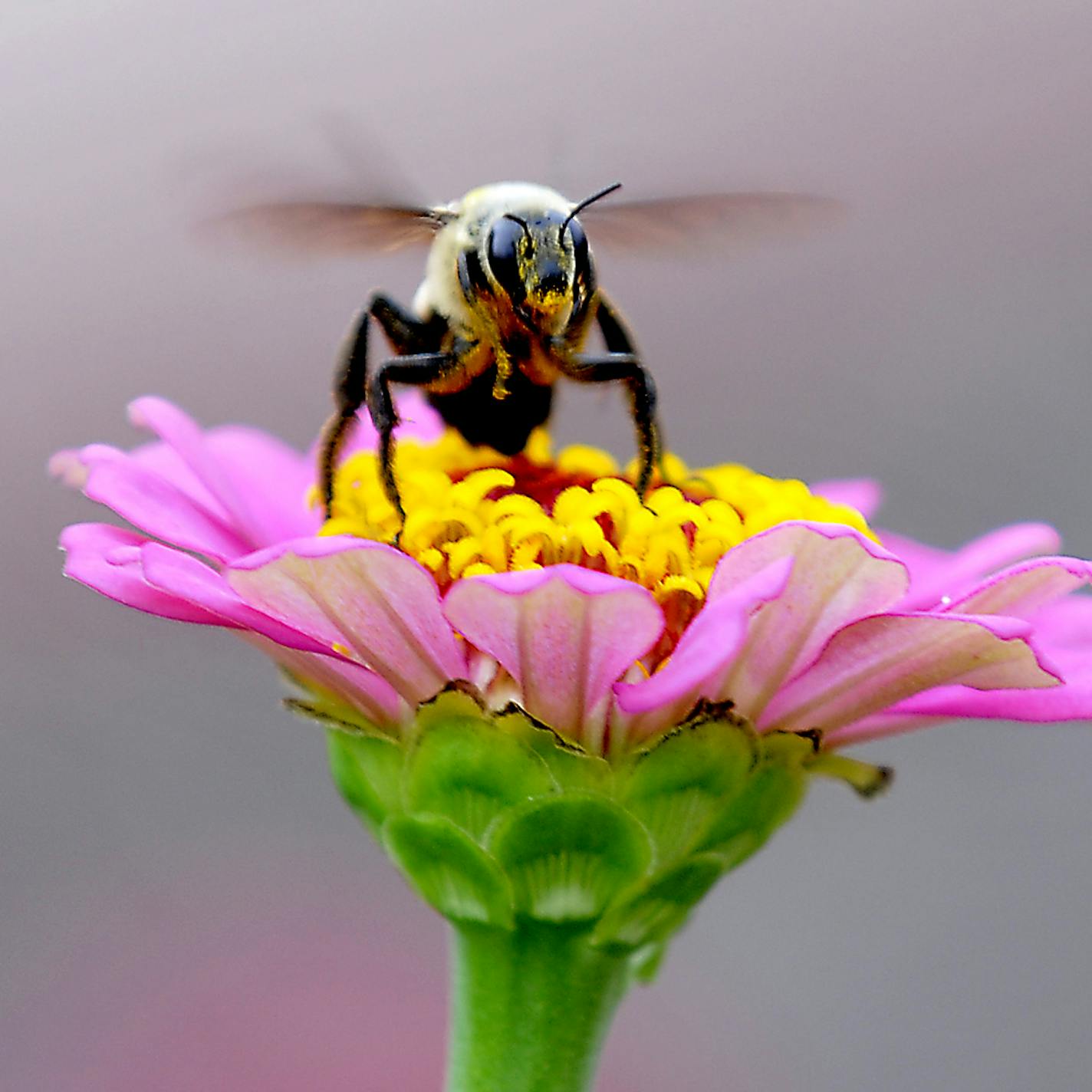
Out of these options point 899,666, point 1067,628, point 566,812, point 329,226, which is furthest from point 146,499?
point 1067,628

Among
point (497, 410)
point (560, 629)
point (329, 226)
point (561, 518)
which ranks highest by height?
point (329, 226)

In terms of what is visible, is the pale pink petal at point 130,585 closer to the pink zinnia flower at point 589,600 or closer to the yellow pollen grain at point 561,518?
the pink zinnia flower at point 589,600

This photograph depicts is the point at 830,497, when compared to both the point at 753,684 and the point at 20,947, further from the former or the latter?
the point at 20,947

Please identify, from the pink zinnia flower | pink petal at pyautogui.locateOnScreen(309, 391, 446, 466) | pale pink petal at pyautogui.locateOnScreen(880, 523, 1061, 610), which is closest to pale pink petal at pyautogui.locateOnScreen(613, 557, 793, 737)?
the pink zinnia flower

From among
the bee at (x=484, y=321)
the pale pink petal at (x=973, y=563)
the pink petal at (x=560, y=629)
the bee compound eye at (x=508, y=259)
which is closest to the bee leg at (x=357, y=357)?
the bee at (x=484, y=321)

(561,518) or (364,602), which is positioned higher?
(561,518)

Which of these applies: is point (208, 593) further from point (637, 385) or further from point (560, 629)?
point (637, 385)

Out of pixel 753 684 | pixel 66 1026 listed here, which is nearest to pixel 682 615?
pixel 753 684
